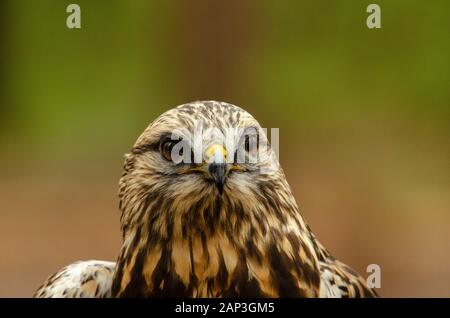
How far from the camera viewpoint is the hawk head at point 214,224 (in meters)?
2.51

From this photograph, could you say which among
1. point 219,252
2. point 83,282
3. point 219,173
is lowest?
point 83,282

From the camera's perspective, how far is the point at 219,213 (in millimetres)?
2537

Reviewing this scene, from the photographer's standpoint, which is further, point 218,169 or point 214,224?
point 214,224

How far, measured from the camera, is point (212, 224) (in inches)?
100.0

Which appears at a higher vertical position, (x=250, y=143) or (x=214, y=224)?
(x=250, y=143)

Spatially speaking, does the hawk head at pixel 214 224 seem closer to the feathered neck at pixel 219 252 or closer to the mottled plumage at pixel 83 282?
the feathered neck at pixel 219 252

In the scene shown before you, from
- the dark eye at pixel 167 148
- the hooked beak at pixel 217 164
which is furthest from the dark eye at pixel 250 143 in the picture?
the dark eye at pixel 167 148

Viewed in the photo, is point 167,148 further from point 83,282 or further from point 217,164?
point 83,282

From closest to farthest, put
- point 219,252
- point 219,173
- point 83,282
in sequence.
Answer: point 219,173
point 219,252
point 83,282

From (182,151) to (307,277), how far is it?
0.60 metres

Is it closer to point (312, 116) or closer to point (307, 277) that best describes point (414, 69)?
point (312, 116)

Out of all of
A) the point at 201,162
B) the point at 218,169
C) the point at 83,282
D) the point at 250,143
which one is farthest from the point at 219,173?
the point at 83,282

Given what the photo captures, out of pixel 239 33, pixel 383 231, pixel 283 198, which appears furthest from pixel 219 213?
pixel 239 33

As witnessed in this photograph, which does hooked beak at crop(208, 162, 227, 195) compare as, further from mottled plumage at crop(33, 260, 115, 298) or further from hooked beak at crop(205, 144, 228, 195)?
mottled plumage at crop(33, 260, 115, 298)
